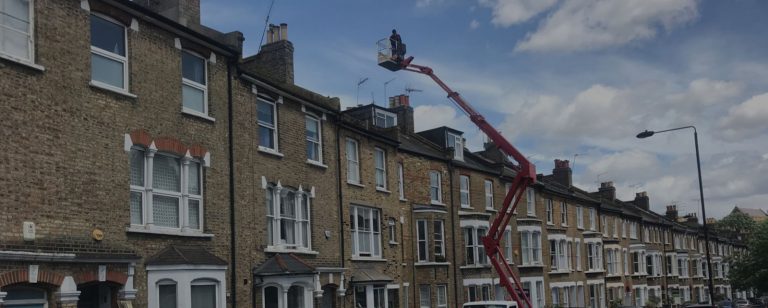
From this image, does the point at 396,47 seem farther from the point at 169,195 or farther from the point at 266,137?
the point at 169,195

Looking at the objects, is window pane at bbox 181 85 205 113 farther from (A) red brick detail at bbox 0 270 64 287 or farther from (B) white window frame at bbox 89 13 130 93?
(A) red brick detail at bbox 0 270 64 287

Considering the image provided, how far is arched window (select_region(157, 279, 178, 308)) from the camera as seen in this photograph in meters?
17.0

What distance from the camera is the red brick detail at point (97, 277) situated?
48.6 ft

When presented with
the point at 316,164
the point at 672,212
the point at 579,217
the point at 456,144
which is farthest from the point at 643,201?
A: the point at 316,164

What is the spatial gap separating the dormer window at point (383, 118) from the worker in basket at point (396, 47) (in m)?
6.34

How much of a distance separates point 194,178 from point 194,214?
0.90 metres

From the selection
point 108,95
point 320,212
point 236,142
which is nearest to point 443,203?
point 320,212

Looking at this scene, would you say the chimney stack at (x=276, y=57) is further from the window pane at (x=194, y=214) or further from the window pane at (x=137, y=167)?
the window pane at (x=137, y=167)

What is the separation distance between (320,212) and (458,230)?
11.6 metres

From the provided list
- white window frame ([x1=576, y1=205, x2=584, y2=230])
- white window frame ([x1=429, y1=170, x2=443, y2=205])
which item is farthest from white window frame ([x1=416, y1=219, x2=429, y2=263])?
white window frame ([x1=576, y1=205, x2=584, y2=230])

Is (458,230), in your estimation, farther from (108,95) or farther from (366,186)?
(108,95)

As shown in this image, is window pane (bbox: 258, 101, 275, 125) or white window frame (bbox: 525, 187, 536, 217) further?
white window frame (bbox: 525, 187, 536, 217)

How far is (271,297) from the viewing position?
2145 centimetres

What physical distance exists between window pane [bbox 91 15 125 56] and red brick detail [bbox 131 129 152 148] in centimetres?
181
